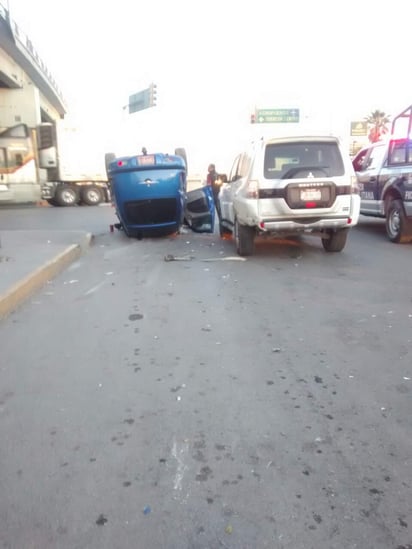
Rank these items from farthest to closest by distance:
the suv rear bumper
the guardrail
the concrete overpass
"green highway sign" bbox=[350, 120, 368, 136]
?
1. "green highway sign" bbox=[350, 120, 368, 136]
2. the concrete overpass
3. the guardrail
4. the suv rear bumper

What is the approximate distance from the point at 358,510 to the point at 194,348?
85.9 inches

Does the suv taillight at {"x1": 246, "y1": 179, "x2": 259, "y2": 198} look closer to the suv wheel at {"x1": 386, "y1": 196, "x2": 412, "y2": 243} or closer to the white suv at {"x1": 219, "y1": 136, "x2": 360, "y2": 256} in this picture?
the white suv at {"x1": 219, "y1": 136, "x2": 360, "y2": 256}

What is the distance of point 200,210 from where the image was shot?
11.6 meters

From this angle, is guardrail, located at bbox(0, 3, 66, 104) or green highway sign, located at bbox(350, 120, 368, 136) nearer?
guardrail, located at bbox(0, 3, 66, 104)

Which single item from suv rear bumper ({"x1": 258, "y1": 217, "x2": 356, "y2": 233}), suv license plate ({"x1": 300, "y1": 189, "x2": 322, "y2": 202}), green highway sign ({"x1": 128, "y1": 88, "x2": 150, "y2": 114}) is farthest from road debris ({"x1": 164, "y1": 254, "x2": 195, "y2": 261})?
green highway sign ({"x1": 128, "y1": 88, "x2": 150, "y2": 114})

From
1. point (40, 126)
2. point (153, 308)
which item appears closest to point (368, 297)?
point (153, 308)

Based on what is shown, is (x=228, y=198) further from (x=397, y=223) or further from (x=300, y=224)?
(x=397, y=223)

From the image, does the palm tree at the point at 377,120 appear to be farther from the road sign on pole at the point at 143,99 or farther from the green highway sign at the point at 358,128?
the road sign on pole at the point at 143,99

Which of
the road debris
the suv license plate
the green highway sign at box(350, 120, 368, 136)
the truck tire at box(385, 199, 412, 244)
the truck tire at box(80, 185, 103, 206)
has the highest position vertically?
the green highway sign at box(350, 120, 368, 136)

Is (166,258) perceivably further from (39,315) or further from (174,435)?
(174,435)

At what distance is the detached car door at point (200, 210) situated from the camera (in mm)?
11376

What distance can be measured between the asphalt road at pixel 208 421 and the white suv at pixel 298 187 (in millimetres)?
1917

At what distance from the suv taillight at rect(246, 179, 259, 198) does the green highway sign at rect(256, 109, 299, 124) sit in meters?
39.3

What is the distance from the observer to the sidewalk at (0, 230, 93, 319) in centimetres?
574
